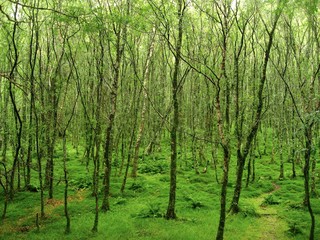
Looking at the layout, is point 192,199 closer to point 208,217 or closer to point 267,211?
point 208,217

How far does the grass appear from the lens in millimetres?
10633

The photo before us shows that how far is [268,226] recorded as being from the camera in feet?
37.7

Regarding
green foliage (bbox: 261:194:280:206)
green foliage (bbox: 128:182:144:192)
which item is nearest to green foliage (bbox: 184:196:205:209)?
green foliage (bbox: 261:194:280:206)

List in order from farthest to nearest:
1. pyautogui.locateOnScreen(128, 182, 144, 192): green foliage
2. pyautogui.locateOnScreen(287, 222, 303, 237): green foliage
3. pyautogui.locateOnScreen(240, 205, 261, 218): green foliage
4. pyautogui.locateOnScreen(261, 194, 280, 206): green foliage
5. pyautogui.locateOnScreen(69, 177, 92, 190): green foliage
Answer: pyautogui.locateOnScreen(69, 177, 92, 190): green foliage
pyautogui.locateOnScreen(128, 182, 144, 192): green foliage
pyautogui.locateOnScreen(261, 194, 280, 206): green foliage
pyautogui.locateOnScreen(240, 205, 261, 218): green foliage
pyautogui.locateOnScreen(287, 222, 303, 237): green foliage

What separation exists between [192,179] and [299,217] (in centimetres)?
767

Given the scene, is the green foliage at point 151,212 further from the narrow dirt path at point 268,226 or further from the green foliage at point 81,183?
the green foliage at point 81,183

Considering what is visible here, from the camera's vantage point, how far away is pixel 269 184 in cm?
1802

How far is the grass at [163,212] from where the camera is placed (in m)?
10.6

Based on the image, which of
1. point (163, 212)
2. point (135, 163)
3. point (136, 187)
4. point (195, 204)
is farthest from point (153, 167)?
point (163, 212)

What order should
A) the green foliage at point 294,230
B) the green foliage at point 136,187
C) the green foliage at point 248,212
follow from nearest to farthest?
1. the green foliage at point 294,230
2. the green foliage at point 248,212
3. the green foliage at point 136,187

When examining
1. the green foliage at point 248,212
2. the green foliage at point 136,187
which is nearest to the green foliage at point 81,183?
the green foliage at point 136,187

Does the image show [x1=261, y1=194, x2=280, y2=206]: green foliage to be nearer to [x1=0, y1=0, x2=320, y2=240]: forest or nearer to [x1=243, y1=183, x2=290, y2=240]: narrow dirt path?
[x1=0, y1=0, x2=320, y2=240]: forest

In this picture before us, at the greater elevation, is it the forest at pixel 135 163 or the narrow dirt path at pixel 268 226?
the forest at pixel 135 163

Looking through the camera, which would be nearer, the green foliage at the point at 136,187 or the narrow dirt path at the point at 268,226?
the narrow dirt path at the point at 268,226
